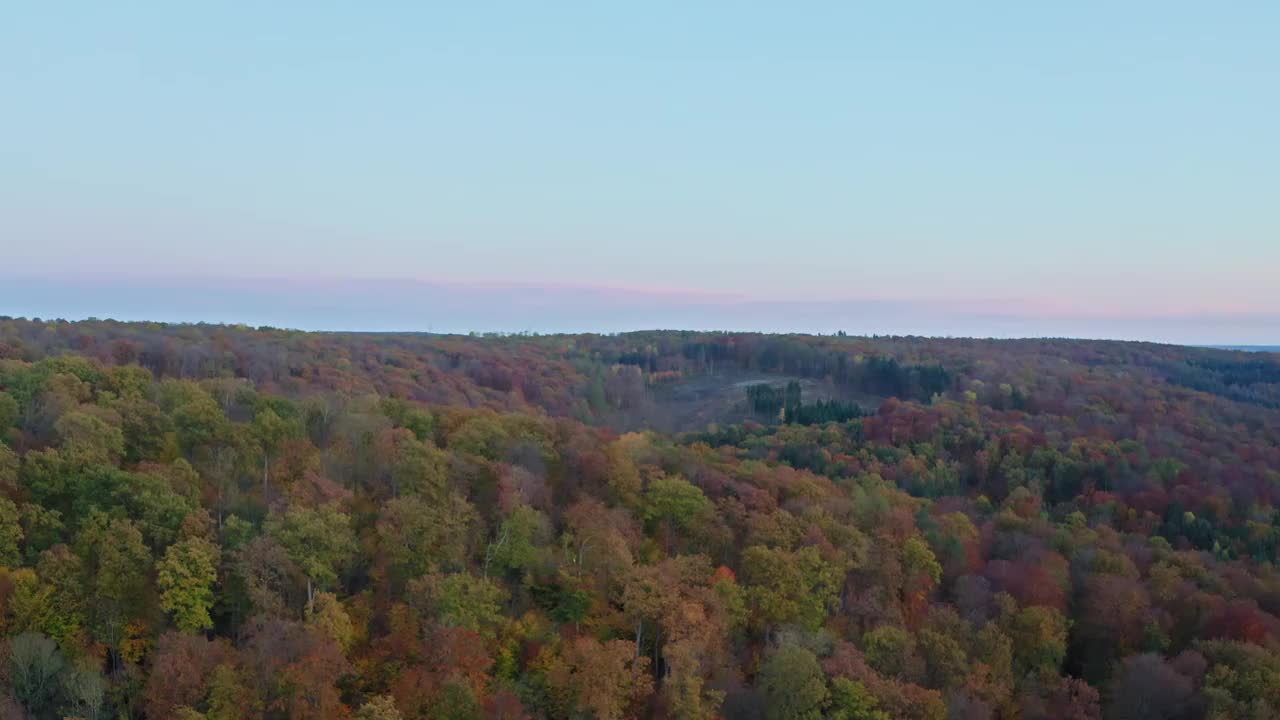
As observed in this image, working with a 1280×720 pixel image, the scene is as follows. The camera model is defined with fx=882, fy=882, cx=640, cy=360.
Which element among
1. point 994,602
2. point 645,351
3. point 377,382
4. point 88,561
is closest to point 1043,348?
point 645,351

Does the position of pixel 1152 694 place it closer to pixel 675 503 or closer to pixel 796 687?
pixel 796 687

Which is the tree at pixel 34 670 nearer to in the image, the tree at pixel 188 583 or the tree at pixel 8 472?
the tree at pixel 188 583

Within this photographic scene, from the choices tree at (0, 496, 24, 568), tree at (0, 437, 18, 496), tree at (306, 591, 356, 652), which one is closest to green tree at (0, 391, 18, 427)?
tree at (0, 437, 18, 496)

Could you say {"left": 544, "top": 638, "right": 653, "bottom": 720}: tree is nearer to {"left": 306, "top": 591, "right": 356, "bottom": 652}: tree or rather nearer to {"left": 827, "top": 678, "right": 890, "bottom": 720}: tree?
{"left": 827, "top": 678, "right": 890, "bottom": 720}: tree

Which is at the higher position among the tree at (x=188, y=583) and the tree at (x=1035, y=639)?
the tree at (x=188, y=583)

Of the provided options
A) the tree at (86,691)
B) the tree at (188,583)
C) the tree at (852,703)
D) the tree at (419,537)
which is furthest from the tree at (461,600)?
the tree at (852,703)
